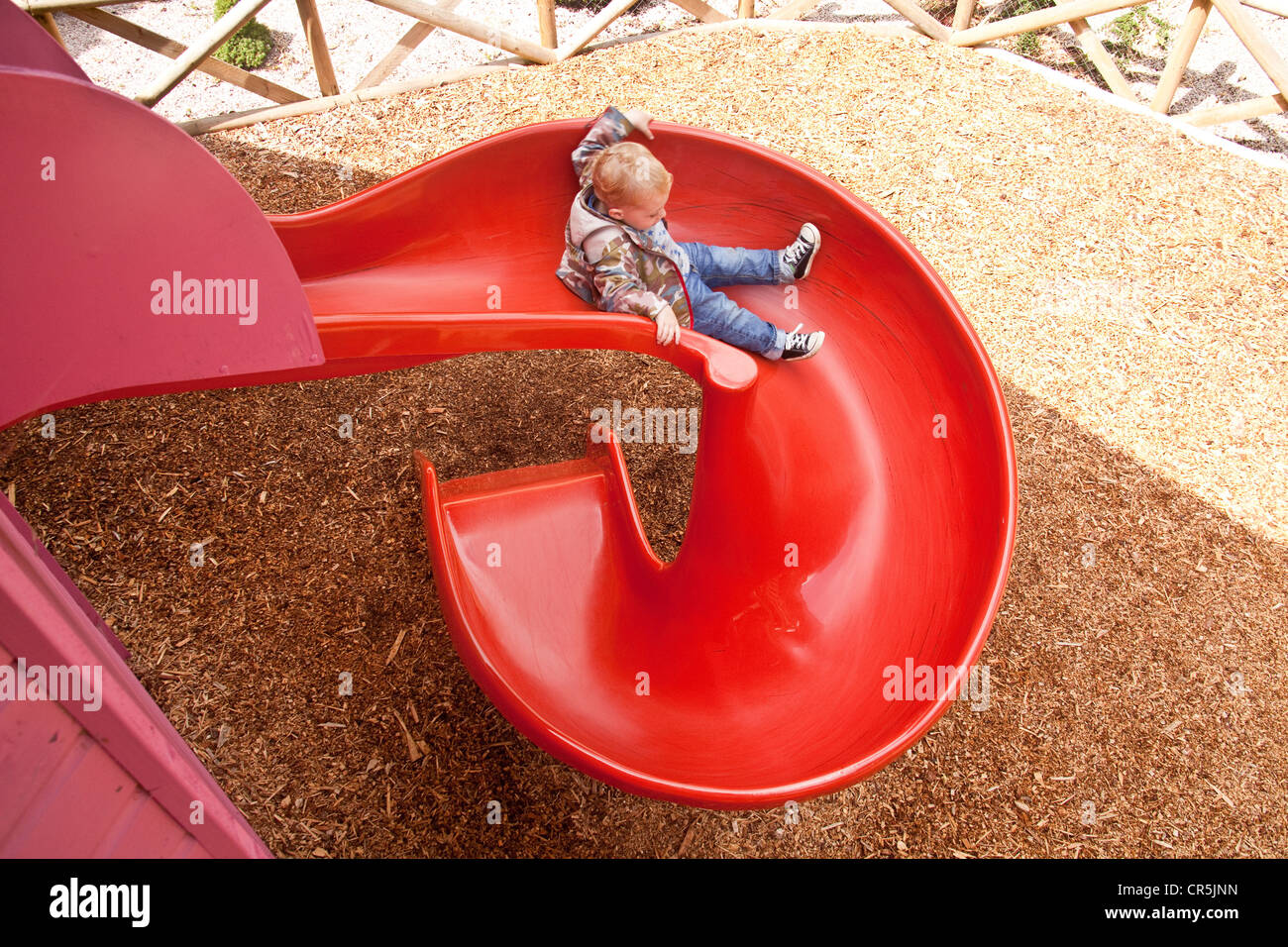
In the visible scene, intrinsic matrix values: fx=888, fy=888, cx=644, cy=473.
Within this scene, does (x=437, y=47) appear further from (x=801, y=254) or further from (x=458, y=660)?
(x=458, y=660)

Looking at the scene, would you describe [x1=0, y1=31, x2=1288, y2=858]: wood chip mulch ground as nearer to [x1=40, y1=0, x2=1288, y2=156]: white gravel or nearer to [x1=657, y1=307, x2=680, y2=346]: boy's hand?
[x1=657, y1=307, x2=680, y2=346]: boy's hand

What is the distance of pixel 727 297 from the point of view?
3.00 meters

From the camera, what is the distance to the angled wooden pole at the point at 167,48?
4.00m

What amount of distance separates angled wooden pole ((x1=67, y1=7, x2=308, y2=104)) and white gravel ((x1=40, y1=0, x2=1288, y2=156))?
0.85m

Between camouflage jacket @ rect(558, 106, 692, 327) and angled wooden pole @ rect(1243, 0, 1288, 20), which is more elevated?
angled wooden pole @ rect(1243, 0, 1288, 20)

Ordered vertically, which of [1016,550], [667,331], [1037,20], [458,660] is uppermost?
[1037,20]

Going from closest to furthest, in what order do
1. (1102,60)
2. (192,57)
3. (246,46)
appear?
(192,57)
(1102,60)
(246,46)

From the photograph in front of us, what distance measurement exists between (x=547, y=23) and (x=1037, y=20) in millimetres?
2525

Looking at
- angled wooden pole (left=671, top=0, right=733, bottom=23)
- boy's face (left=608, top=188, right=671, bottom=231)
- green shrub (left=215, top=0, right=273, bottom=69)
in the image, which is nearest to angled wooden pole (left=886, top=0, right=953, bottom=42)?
angled wooden pole (left=671, top=0, right=733, bottom=23)

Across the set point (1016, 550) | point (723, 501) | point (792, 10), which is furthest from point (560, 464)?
point (792, 10)

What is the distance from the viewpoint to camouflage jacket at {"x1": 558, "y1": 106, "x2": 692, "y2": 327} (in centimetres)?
267

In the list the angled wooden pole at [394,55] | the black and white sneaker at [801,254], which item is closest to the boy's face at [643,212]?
the black and white sneaker at [801,254]

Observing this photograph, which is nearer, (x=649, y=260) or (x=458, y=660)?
(x=649, y=260)
